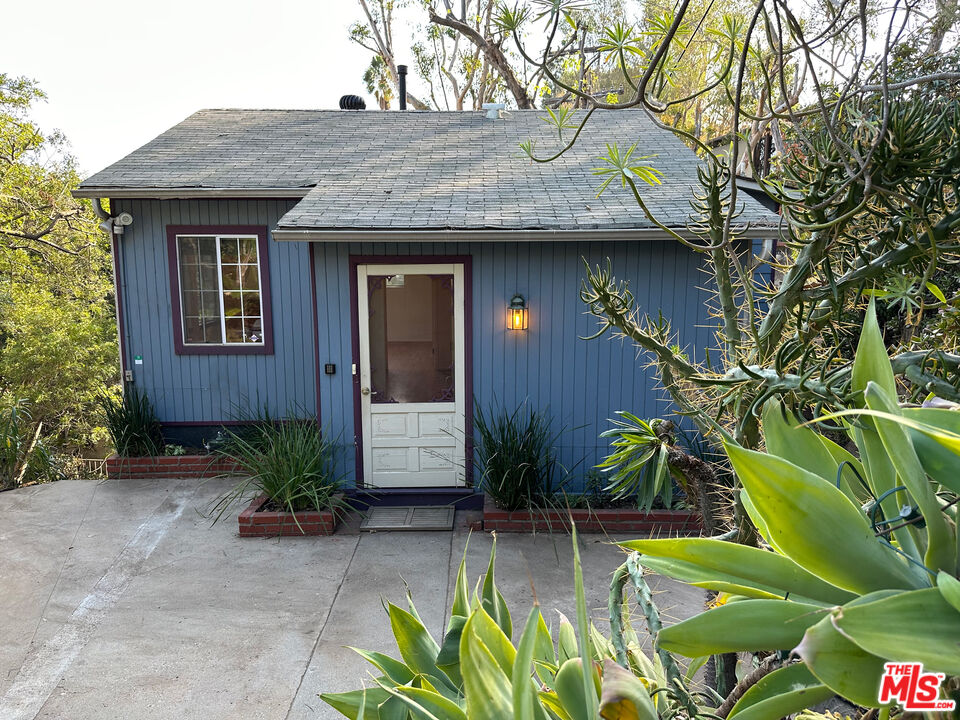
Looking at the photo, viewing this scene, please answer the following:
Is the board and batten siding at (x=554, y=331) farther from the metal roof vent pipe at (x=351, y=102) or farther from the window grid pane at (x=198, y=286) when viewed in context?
the metal roof vent pipe at (x=351, y=102)

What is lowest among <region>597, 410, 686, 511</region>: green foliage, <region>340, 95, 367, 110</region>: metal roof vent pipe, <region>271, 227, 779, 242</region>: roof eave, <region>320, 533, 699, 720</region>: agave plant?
<region>320, 533, 699, 720</region>: agave plant

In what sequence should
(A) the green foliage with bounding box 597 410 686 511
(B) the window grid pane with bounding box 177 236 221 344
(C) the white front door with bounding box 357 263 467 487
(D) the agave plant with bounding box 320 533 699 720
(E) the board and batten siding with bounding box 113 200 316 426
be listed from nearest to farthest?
1. (D) the agave plant with bounding box 320 533 699 720
2. (A) the green foliage with bounding box 597 410 686 511
3. (C) the white front door with bounding box 357 263 467 487
4. (E) the board and batten siding with bounding box 113 200 316 426
5. (B) the window grid pane with bounding box 177 236 221 344

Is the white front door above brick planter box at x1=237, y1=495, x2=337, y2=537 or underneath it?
→ above

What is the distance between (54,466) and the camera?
8.99 metres

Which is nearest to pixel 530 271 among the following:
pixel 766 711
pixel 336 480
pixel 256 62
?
pixel 336 480

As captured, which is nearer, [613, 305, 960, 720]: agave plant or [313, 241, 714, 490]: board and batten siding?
[613, 305, 960, 720]: agave plant

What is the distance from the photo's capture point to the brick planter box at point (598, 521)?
602cm

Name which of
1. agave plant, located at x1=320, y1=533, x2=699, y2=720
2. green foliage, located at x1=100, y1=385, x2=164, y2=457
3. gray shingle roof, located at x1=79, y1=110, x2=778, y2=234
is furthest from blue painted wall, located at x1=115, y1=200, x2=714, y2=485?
agave plant, located at x1=320, y1=533, x2=699, y2=720

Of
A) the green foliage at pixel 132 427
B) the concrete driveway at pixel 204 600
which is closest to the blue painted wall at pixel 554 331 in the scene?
the concrete driveway at pixel 204 600

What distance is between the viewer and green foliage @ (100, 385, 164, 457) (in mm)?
7719

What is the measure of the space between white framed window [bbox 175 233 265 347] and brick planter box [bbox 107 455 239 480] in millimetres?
1493

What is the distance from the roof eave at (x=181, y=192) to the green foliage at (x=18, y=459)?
9.50 ft

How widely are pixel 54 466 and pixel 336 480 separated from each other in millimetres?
4958

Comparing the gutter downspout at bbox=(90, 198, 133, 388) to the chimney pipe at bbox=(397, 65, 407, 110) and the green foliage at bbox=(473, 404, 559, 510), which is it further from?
the chimney pipe at bbox=(397, 65, 407, 110)
